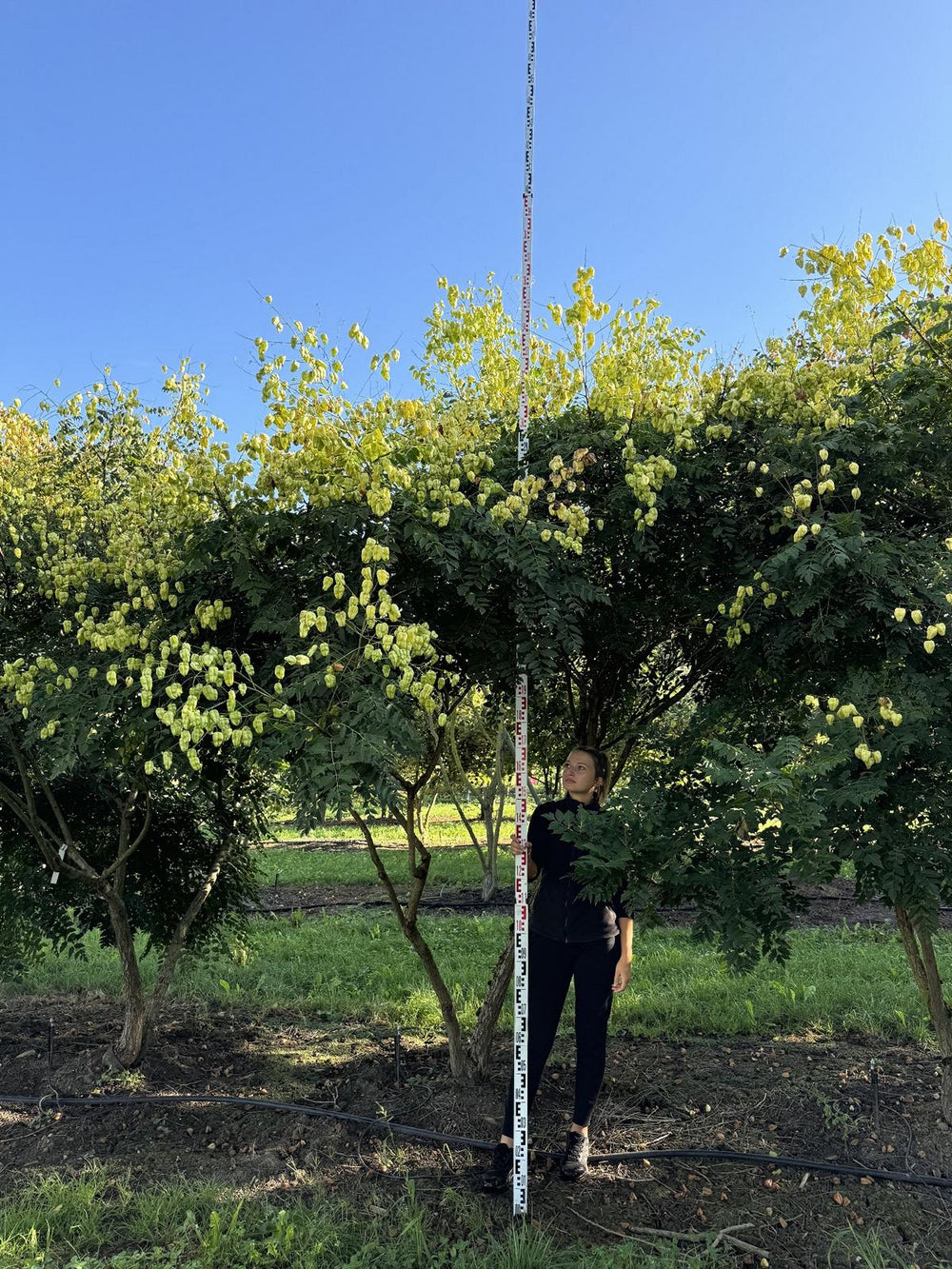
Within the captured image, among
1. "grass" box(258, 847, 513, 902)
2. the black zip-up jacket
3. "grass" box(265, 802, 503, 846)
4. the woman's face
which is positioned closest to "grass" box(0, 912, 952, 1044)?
the black zip-up jacket

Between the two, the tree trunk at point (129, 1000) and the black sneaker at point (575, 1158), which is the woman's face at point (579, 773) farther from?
the tree trunk at point (129, 1000)

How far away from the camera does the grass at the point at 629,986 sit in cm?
587

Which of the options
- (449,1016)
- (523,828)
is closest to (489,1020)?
(449,1016)

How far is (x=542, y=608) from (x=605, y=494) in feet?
2.37

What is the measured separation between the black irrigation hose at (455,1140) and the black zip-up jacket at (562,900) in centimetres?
100

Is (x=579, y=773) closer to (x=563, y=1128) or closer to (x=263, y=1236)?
(x=563, y=1128)

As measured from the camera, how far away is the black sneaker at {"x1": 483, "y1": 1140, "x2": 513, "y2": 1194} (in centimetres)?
364

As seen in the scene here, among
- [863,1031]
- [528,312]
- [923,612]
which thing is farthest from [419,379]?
[863,1031]

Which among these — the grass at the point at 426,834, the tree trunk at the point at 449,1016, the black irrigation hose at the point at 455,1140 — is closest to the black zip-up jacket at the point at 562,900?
the tree trunk at the point at 449,1016

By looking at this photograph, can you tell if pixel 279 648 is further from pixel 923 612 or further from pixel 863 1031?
pixel 863 1031

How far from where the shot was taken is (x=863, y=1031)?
18.6 feet

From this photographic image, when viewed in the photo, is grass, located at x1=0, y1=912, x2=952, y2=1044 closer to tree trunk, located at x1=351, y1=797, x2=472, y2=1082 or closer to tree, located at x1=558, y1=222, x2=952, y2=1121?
tree trunk, located at x1=351, y1=797, x2=472, y2=1082

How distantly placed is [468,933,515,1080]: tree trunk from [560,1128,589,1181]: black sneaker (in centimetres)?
89

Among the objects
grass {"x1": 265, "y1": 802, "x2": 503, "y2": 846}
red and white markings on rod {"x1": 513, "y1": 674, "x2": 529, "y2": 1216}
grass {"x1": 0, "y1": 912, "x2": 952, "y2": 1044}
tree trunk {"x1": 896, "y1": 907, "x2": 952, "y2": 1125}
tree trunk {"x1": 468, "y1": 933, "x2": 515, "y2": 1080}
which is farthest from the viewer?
grass {"x1": 265, "y1": 802, "x2": 503, "y2": 846}
